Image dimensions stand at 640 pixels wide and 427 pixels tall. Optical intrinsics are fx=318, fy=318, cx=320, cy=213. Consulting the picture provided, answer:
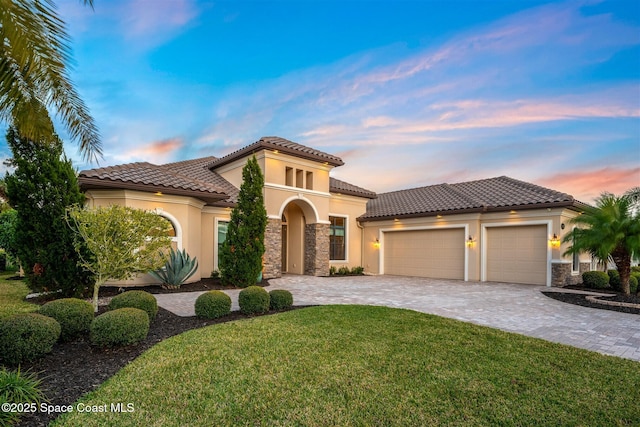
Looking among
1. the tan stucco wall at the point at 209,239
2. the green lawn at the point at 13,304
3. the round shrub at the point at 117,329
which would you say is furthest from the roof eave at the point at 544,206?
the green lawn at the point at 13,304

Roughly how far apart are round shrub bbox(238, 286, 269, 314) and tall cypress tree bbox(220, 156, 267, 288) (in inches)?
176

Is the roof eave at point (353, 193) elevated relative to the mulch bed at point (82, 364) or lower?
elevated

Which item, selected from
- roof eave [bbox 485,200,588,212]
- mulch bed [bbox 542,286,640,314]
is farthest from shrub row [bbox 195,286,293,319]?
roof eave [bbox 485,200,588,212]

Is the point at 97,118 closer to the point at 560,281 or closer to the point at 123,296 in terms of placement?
the point at 123,296

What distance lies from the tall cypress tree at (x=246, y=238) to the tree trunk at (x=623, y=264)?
38.8 ft

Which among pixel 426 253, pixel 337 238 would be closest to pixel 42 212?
pixel 337 238

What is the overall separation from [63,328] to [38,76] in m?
3.75

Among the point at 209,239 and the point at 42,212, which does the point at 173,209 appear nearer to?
the point at 209,239

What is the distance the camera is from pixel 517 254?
13969 mm

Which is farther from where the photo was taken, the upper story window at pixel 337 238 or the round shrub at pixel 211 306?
the upper story window at pixel 337 238

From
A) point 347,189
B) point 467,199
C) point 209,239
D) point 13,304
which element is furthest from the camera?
point 347,189

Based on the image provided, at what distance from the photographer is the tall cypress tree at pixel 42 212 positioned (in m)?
7.47

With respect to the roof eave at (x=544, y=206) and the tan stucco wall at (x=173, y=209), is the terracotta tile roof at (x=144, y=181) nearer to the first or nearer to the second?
the tan stucco wall at (x=173, y=209)

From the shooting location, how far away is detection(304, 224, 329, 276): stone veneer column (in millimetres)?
15836
